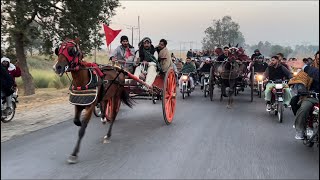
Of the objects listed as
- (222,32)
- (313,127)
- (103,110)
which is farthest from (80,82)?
(222,32)

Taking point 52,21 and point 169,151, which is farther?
point 52,21

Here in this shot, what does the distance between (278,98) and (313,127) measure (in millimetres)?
3580

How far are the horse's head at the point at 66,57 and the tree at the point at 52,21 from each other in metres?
13.9

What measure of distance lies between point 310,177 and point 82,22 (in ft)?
58.4

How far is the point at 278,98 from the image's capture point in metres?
10.8

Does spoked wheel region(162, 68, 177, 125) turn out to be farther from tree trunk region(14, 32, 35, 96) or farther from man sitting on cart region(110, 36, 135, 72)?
tree trunk region(14, 32, 35, 96)

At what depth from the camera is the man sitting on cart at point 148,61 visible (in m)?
9.86

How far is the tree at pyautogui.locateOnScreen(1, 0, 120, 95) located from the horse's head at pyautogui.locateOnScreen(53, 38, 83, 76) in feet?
45.7

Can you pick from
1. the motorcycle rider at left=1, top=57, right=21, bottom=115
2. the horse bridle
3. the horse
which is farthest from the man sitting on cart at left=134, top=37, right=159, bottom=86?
the horse

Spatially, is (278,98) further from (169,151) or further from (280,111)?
(169,151)

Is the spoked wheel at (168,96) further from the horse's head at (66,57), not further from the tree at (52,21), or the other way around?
the tree at (52,21)

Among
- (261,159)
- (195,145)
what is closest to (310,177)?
(261,159)

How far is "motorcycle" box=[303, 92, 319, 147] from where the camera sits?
7.07 metres

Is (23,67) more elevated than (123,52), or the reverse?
(123,52)
